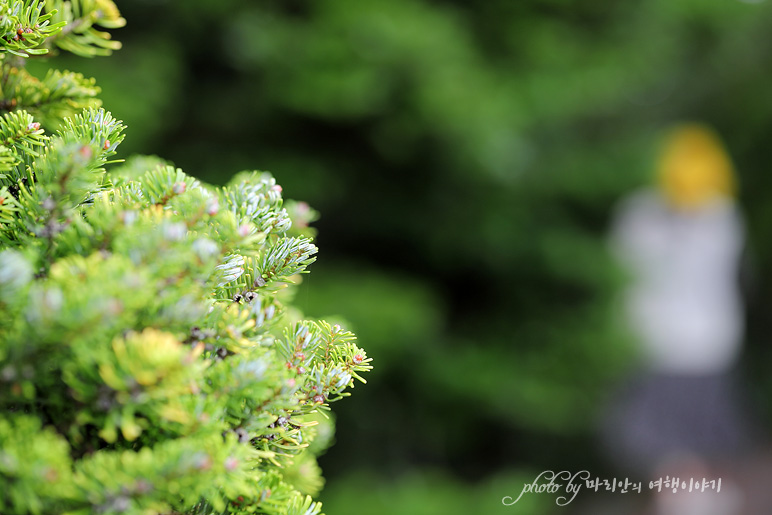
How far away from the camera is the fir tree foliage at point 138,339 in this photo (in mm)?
371

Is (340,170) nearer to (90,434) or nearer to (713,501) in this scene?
(90,434)

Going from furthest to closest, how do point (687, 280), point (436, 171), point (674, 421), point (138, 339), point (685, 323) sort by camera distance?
point (687, 280) → point (685, 323) → point (674, 421) → point (436, 171) → point (138, 339)

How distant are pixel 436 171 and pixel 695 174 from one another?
3.45 metres

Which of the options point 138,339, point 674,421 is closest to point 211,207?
point 138,339

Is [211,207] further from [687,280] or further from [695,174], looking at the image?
[695,174]

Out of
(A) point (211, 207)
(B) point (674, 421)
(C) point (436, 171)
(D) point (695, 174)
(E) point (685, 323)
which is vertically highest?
(D) point (695, 174)

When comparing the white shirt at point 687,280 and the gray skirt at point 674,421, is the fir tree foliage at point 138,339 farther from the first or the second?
the white shirt at point 687,280

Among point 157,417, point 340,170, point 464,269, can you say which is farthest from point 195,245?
point 464,269

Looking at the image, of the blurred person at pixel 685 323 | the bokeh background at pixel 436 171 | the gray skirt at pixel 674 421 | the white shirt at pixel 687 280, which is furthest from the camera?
the white shirt at pixel 687 280

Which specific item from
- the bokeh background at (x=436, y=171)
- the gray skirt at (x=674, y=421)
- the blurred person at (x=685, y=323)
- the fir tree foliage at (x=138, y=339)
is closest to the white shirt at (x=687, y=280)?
the blurred person at (x=685, y=323)

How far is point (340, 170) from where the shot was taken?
288 centimetres

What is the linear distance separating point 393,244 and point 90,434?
108 inches

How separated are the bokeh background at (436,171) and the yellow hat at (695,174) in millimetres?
1775

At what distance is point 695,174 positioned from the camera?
5.45m
